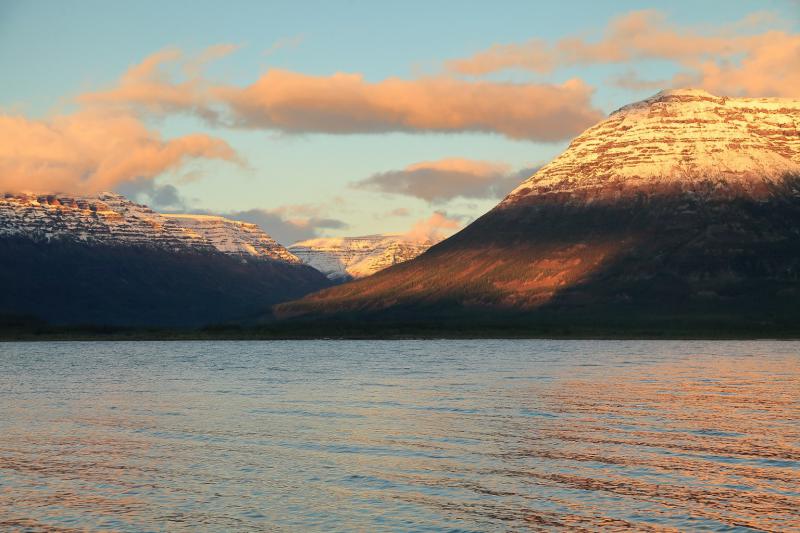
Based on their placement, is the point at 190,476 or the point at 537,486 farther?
the point at 190,476

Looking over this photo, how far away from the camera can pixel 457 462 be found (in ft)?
162

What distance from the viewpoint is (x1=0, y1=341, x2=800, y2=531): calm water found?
3822 centimetres

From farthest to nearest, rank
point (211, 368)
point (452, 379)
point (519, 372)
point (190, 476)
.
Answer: point (211, 368) < point (519, 372) < point (452, 379) < point (190, 476)

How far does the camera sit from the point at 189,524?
122 ft

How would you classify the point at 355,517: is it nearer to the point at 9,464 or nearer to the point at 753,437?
the point at 9,464

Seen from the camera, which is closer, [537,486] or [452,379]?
[537,486]

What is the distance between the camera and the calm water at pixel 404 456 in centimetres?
3822

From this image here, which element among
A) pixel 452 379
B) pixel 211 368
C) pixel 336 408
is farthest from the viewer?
pixel 211 368

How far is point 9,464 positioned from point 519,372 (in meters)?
78.5

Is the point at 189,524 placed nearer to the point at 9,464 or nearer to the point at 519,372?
the point at 9,464

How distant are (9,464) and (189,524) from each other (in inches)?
662

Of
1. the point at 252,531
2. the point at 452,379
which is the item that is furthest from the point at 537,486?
the point at 452,379

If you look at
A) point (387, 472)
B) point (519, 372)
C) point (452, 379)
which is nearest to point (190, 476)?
Result: point (387, 472)

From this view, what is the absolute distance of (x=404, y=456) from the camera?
51.3 metres
